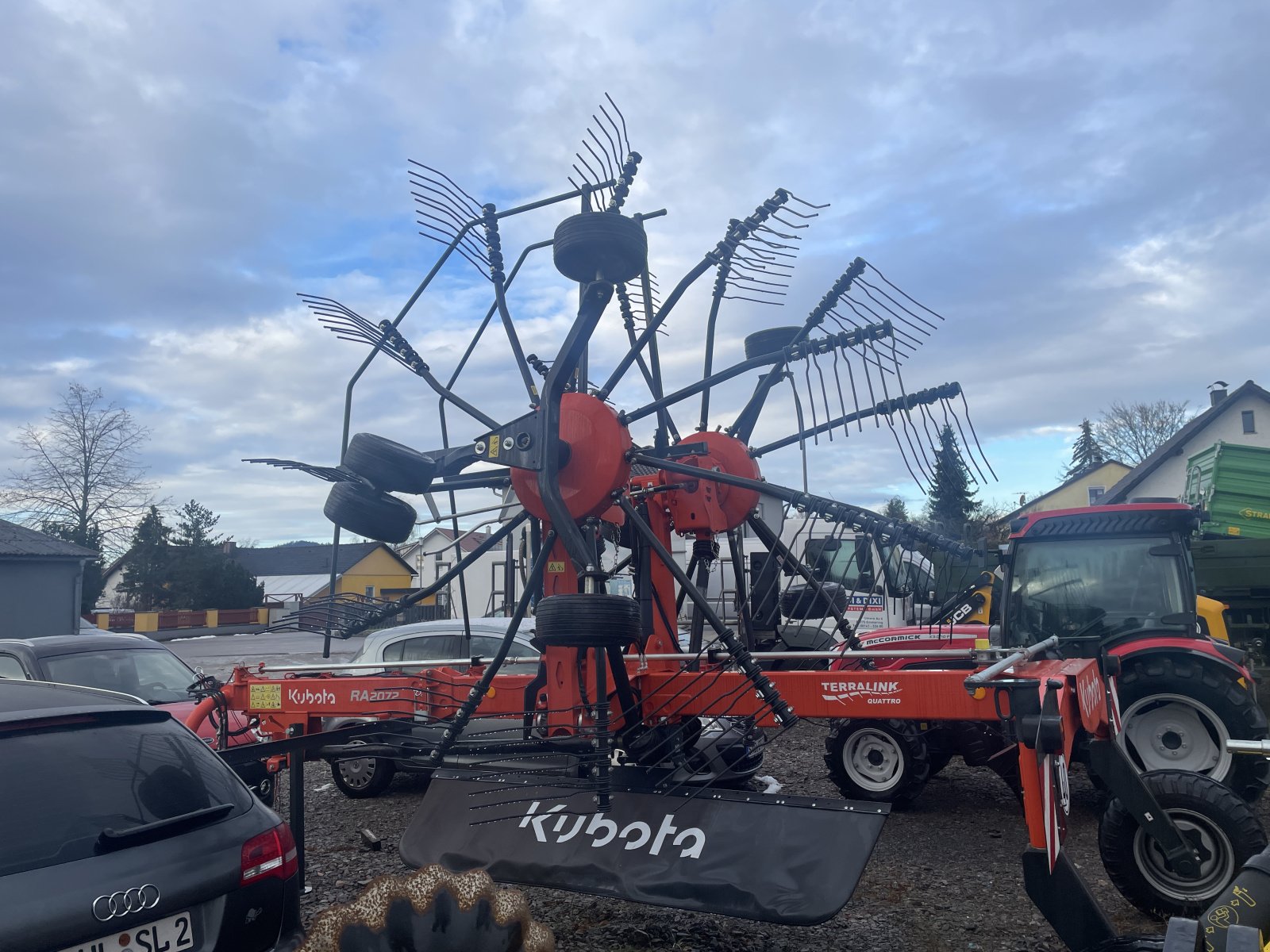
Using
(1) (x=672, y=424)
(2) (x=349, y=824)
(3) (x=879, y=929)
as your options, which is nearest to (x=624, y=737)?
(3) (x=879, y=929)

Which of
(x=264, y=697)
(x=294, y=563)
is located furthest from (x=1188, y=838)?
(x=294, y=563)

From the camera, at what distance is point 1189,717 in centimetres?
663

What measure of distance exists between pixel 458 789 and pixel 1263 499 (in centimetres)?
1514

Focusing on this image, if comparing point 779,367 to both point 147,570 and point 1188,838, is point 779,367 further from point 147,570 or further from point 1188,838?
point 147,570

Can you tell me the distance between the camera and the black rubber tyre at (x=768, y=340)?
576 centimetres

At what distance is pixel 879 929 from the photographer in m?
4.70

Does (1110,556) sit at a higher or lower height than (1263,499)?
lower

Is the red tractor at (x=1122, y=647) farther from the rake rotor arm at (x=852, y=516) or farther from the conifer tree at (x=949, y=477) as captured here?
the rake rotor arm at (x=852, y=516)

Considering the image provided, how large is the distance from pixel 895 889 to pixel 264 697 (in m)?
3.89

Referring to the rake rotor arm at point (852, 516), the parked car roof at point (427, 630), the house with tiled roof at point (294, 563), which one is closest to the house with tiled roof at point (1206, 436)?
the parked car roof at point (427, 630)

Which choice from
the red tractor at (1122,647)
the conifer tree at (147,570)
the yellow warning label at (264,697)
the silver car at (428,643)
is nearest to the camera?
the yellow warning label at (264,697)

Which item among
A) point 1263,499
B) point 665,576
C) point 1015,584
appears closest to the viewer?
point 665,576

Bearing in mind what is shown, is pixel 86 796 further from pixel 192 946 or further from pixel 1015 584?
pixel 1015 584

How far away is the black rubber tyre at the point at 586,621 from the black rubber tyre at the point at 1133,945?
6.56 feet
